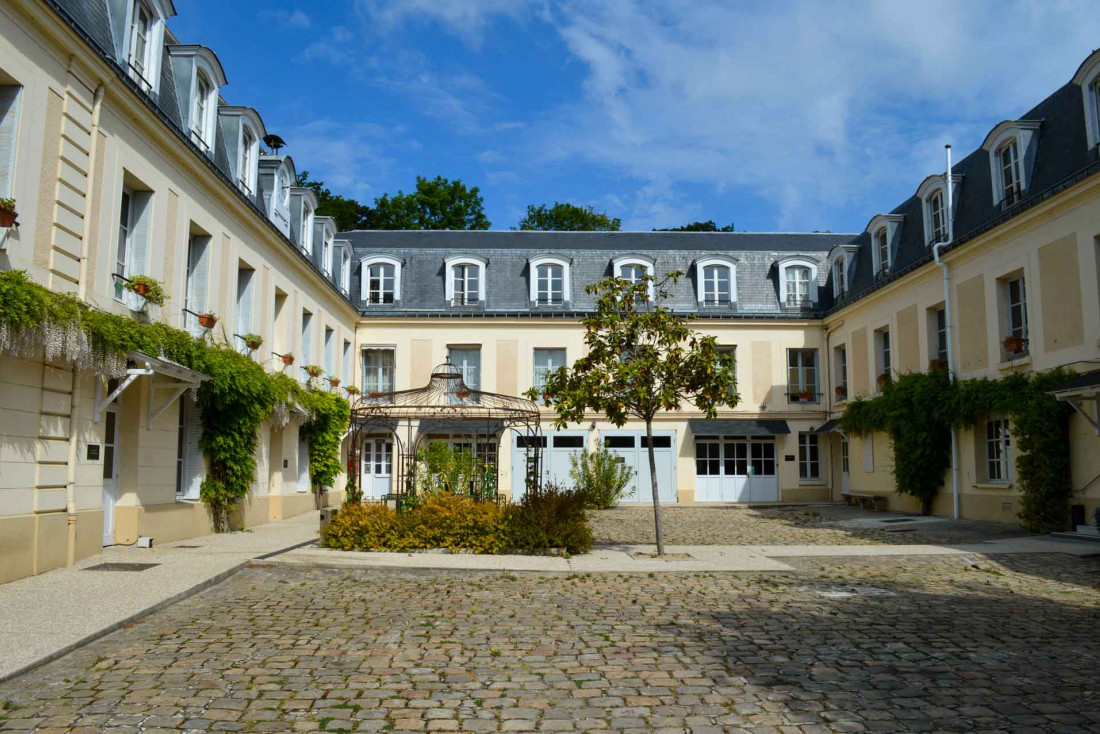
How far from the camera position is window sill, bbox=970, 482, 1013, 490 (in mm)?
16283

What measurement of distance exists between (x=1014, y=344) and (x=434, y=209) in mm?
27427

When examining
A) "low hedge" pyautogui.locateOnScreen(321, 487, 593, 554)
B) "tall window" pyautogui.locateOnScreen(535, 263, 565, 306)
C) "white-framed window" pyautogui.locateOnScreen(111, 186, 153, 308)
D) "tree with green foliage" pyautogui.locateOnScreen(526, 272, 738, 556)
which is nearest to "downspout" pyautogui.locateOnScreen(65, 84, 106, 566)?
"white-framed window" pyautogui.locateOnScreen(111, 186, 153, 308)

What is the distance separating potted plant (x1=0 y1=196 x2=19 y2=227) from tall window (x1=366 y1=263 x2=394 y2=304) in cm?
1823

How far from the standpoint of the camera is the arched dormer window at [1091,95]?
14.3m

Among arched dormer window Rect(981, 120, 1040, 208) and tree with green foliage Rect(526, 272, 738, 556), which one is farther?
arched dormer window Rect(981, 120, 1040, 208)

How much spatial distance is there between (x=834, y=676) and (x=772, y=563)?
5.78 meters

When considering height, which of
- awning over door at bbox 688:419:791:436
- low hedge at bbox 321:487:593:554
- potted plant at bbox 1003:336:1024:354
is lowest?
low hedge at bbox 321:487:593:554

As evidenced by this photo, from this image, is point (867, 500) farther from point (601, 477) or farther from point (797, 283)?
point (797, 283)

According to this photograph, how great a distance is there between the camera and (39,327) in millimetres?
8641

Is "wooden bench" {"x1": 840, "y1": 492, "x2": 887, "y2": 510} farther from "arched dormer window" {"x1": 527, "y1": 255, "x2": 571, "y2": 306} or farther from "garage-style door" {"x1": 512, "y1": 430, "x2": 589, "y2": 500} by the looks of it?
"arched dormer window" {"x1": 527, "y1": 255, "x2": 571, "y2": 306}

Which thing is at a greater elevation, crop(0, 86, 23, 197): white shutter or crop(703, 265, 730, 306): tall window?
crop(703, 265, 730, 306): tall window

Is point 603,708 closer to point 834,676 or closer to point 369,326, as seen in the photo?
point 834,676

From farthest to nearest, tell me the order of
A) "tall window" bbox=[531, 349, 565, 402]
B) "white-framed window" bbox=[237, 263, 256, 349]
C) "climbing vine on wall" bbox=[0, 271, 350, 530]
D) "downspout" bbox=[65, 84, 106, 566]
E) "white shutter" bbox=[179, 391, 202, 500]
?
"tall window" bbox=[531, 349, 565, 402]
"white-framed window" bbox=[237, 263, 256, 349]
"white shutter" bbox=[179, 391, 202, 500]
"downspout" bbox=[65, 84, 106, 566]
"climbing vine on wall" bbox=[0, 271, 350, 530]

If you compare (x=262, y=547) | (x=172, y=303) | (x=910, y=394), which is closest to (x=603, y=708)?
(x=262, y=547)
